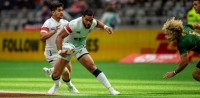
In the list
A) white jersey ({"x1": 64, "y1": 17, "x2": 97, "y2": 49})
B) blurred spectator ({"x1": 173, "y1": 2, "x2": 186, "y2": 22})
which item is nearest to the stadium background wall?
blurred spectator ({"x1": 173, "y1": 2, "x2": 186, "y2": 22})

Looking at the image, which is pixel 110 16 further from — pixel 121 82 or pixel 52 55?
pixel 52 55

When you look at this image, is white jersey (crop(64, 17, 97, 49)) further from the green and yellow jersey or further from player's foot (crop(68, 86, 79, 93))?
the green and yellow jersey

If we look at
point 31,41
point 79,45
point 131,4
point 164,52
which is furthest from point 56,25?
point 131,4

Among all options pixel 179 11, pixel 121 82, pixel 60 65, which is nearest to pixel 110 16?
pixel 179 11

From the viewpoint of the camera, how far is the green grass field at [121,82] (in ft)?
50.5

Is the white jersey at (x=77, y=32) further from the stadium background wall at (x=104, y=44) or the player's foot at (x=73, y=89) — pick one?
the stadium background wall at (x=104, y=44)

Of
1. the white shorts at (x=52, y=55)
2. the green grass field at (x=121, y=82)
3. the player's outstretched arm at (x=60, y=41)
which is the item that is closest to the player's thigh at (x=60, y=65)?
the player's outstretched arm at (x=60, y=41)

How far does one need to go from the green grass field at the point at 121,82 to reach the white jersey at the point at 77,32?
120cm

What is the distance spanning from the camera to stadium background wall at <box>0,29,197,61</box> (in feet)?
101

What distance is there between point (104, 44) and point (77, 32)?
56.9 feet

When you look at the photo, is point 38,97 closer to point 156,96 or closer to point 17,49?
point 156,96

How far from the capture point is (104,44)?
32344mm

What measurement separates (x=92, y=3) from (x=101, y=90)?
20656 millimetres

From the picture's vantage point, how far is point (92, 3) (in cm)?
3694
